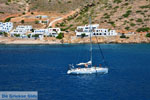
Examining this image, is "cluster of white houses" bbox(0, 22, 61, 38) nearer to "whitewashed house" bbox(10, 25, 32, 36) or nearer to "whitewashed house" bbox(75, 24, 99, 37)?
"whitewashed house" bbox(10, 25, 32, 36)

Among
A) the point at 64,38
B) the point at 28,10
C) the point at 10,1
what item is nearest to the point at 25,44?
the point at 64,38

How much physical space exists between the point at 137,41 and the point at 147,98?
265 ft

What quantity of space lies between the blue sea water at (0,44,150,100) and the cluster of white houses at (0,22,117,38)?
144ft

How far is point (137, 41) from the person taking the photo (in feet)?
398

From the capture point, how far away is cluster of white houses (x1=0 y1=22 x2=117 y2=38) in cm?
12562

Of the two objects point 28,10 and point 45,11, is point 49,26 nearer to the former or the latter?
point 45,11

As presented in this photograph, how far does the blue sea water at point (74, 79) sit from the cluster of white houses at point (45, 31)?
144 feet

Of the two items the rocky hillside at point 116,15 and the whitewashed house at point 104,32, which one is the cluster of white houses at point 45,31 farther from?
the rocky hillside at point 116,15

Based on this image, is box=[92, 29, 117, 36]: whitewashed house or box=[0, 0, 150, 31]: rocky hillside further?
box=[0, 0, 150, 31]: rocky hillside

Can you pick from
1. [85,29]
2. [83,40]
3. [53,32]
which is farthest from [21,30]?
[83,40]

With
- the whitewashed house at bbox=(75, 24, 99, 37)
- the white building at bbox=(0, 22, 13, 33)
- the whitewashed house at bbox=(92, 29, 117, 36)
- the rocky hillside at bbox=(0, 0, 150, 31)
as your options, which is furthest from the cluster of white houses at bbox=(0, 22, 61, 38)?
the whitewashed house at bbox=(92, 29, 117, 36)

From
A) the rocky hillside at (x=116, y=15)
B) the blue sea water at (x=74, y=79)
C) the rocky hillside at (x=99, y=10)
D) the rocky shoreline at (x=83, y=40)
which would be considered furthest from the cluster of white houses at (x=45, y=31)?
the blue sea water at (x=74, y=79)

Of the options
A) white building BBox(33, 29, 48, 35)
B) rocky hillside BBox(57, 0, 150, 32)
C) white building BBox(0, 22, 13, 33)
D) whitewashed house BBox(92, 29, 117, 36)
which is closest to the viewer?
whitewashed house BBox(92, 29, 117, 36)

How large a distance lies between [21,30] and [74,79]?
84918 mm
